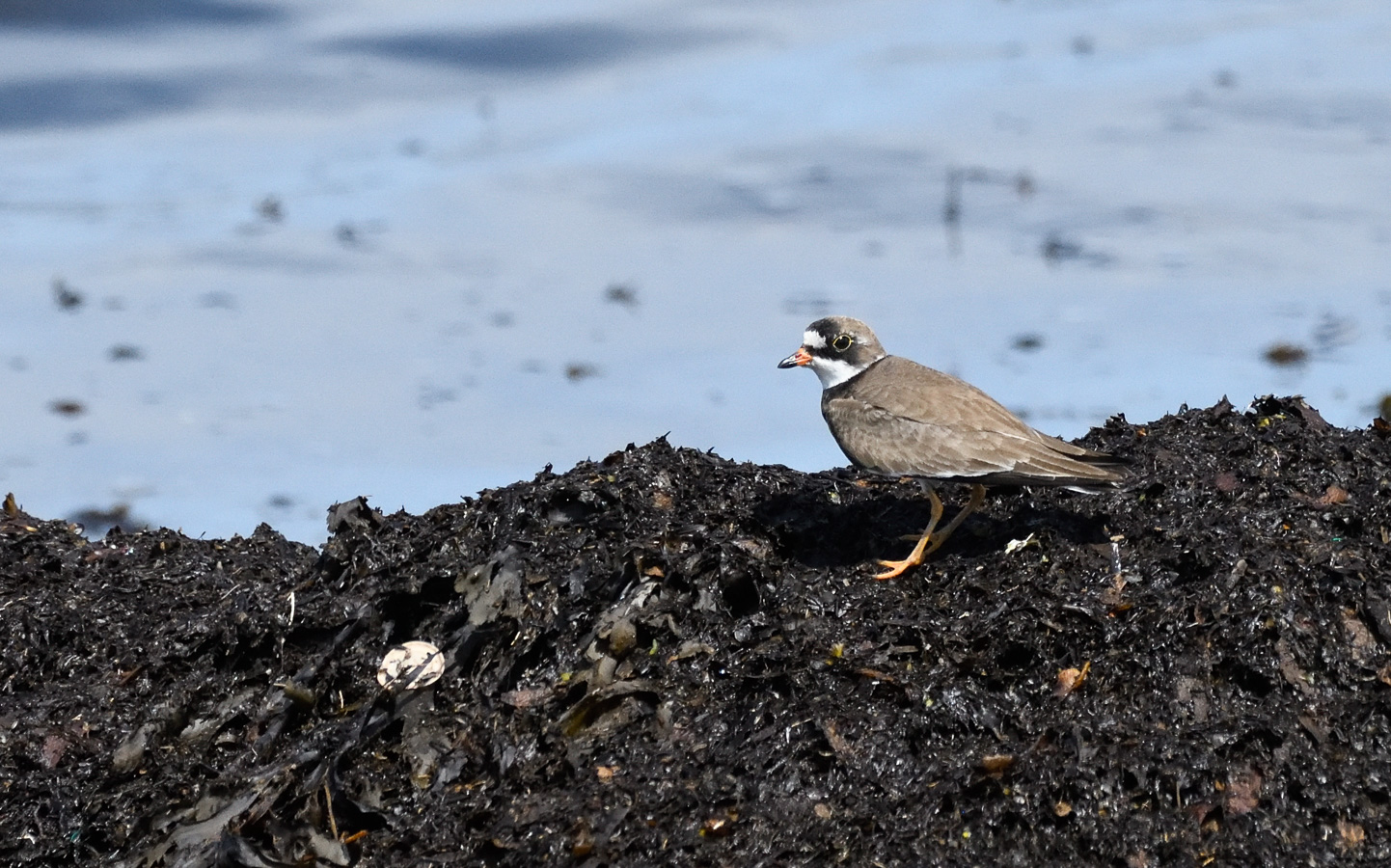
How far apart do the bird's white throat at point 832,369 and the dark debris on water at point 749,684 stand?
69 centimetres

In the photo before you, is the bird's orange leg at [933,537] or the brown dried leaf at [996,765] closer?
the brown dried leaf at [996,765]

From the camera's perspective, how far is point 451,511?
580 cm

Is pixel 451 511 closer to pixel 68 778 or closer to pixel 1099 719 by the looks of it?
pixel 68 778

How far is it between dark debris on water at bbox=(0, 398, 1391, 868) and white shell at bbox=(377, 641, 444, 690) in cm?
4

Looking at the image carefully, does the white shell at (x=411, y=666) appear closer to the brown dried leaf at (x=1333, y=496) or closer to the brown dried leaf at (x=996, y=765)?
the brown dried leaf at (x=996, y=765)

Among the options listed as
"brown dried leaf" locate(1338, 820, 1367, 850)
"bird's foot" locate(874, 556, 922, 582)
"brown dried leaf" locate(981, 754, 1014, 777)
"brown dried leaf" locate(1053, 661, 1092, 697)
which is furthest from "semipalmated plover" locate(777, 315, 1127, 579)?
"brown dried leaf" locate(1338, 820, 1367, 850)

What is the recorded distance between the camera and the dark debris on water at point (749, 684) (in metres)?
4.26

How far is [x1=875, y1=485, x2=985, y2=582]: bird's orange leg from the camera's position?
5215 mm

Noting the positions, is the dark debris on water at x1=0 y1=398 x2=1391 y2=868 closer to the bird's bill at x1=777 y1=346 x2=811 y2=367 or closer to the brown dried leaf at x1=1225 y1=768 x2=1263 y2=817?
the brown dried leaf at x1=1225 y1=768 x2=1263 y2=817

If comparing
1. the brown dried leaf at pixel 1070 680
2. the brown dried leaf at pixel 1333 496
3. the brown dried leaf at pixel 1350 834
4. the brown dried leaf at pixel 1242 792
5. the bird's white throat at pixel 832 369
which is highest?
the brown dried leaf at pixel 1333 496

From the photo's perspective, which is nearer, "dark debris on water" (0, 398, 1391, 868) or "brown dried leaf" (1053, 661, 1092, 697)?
"dark debris on water" (0, 398, 1391, 868)

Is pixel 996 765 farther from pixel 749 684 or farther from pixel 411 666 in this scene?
pixel 411 666

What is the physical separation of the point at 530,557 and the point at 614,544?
0.31 metres

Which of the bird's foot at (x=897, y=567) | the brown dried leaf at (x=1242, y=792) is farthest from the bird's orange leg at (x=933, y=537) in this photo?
the brown dried leaf at (x=1242, y=792)
